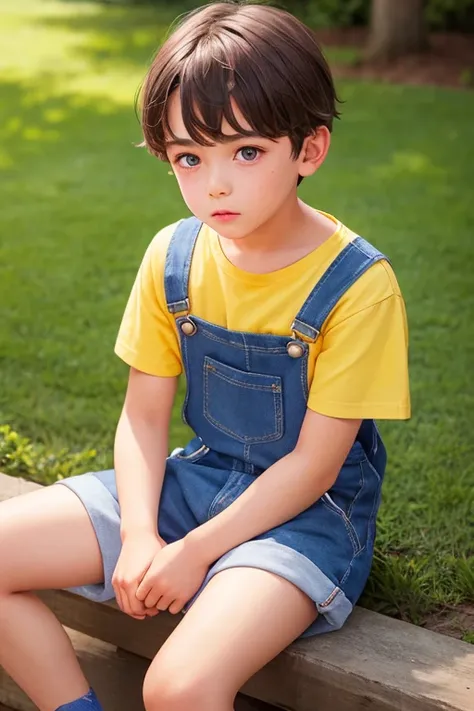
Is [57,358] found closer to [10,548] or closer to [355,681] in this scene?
[10,548]

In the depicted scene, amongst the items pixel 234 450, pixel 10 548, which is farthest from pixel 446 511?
pixel 10 548

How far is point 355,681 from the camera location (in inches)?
83.7

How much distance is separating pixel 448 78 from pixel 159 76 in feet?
26.6

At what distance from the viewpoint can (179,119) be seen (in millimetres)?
2064

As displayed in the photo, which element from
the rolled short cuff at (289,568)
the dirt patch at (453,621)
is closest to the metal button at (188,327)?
the rolled short cuff at (289,568)

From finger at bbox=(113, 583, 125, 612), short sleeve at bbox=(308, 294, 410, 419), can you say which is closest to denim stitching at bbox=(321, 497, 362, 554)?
short sleeve at bbox=(308, 294, 410, 419)

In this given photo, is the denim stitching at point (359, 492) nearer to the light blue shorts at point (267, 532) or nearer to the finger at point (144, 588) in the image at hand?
the light blue shorts at point (267, 532)

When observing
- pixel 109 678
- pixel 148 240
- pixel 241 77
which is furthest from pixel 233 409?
pixel 148 240

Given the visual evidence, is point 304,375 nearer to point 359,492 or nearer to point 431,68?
point 359,492

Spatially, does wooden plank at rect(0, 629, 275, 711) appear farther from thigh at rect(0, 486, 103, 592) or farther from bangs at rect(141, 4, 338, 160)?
bangs at rect(141, 4, 338, 160)

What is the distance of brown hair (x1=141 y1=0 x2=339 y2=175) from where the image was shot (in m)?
2.02

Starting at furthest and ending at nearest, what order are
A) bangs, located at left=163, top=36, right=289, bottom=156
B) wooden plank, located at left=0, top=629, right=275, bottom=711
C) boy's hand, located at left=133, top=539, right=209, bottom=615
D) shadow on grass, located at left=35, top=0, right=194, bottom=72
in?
1. shadow on grass, located at left=35, top=0, right=194, bottom=72
2. wooden plank, located at left=0, top=629, right=275, bottom=711
3. boy's hand, located at left=133, top=539, right=209, bottom=615
4. bangs, located at left=163, top=36, right=289, bottom=156

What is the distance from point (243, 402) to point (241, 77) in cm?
66

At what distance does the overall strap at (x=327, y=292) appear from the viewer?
2162 mm
